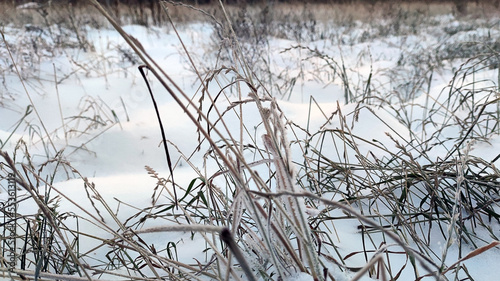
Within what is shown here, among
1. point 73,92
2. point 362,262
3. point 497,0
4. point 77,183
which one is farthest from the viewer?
point 497,0

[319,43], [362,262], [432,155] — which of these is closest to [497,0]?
[319,43]

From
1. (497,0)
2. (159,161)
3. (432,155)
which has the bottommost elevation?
(159,161)

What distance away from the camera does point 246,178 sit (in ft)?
2.41

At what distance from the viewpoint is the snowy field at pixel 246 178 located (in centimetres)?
53

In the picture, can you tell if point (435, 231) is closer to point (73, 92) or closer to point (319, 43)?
point (73, 92)

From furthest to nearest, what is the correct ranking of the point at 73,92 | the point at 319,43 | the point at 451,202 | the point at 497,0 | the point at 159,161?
the point at 497,0 → the point at 319,43 → the point at 73,92 → the point at 159,161 → the point at 451,202

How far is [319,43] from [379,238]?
5.06 m

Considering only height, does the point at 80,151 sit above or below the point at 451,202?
below

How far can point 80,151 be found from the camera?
1.62m

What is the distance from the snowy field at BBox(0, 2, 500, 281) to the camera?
531 mm

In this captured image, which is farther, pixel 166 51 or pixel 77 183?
pixel 166 51

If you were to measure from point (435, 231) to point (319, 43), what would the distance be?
16.5ft

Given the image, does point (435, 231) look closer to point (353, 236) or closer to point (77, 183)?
point (353, 236)

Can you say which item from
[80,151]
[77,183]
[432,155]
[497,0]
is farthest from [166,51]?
[497,0]
